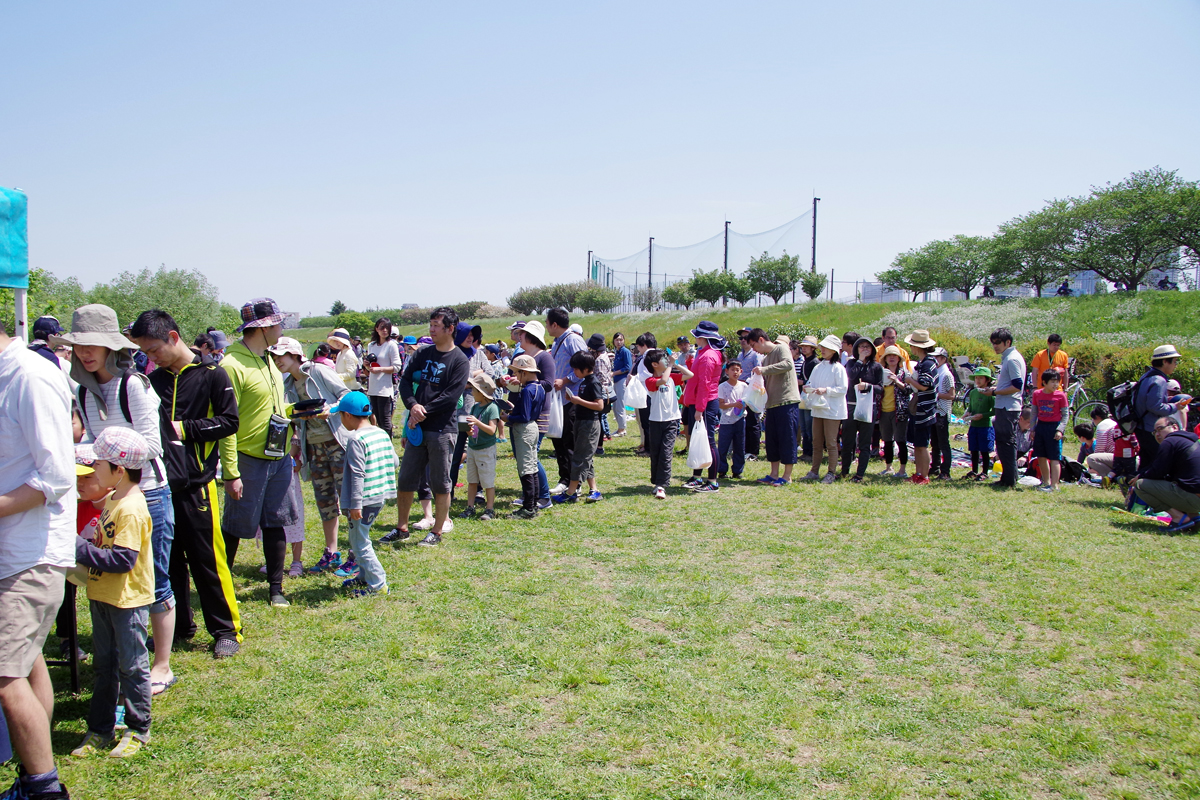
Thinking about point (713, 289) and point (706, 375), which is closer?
point (706, 375)

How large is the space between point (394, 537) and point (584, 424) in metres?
2.42

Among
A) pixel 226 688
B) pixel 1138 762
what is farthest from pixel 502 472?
pixel 1138 762

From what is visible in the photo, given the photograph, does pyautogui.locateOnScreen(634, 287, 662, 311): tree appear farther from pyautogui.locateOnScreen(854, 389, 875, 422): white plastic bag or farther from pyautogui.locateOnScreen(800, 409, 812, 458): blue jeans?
pyautogui.locateOnScreen(854, 389, 875, 422): white plastic bag

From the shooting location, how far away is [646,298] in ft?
149

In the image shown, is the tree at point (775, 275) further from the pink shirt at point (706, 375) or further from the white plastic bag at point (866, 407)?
the pink shirt at point (706, 375)

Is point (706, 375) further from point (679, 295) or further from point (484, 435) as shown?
point (679, 295)

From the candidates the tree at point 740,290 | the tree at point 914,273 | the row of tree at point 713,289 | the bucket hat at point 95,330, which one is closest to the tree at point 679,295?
the row of tree at point 713,289

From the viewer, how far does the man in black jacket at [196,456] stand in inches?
157

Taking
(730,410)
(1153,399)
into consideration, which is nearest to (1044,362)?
(1153,399)

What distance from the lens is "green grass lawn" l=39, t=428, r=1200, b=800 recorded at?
3139 mm

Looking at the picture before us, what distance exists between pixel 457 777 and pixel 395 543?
142 inches

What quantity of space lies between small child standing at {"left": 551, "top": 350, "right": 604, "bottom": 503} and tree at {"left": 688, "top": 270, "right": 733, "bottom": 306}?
34049 millimetres

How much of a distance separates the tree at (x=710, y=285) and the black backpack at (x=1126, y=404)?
32751 millimetres

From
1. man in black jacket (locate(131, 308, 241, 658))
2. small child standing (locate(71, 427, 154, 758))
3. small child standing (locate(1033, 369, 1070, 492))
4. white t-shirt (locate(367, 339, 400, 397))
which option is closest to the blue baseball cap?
man in black jacket (locate(131, 308, 241, 658))
